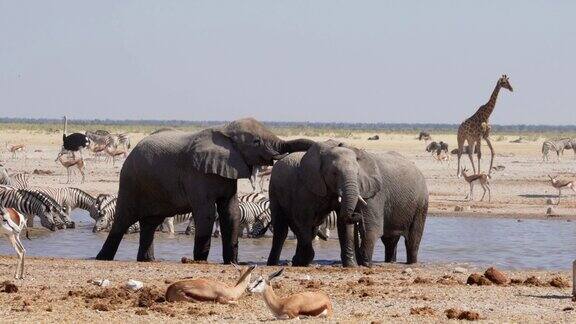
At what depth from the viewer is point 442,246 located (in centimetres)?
1969

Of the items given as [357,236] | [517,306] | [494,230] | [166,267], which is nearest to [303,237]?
[357,236]

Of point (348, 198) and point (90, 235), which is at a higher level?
point (348, 198)

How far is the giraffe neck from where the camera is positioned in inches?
1272

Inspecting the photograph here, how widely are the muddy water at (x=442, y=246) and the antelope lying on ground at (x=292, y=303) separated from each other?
7.27m

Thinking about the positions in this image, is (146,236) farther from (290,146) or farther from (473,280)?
(473,280)

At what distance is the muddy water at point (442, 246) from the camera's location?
17.8m

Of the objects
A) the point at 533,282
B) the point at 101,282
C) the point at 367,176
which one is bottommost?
the point at 101,282

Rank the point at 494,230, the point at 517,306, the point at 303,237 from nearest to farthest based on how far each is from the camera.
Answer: the point at 517,306 → the point at 303,237 → the point at 494,230

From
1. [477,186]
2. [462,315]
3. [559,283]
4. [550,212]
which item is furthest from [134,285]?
[477,186]

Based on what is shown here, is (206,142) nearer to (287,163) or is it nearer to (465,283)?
(287,163)

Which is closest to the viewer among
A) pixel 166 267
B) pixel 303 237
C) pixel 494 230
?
pixel 166 267

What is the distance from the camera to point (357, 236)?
1555cm

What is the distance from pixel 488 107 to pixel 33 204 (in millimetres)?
15103

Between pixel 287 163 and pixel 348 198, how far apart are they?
1277mm
